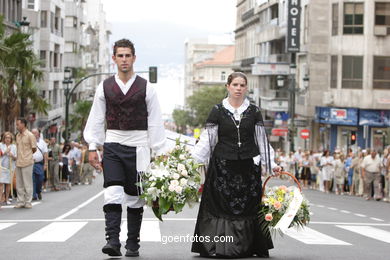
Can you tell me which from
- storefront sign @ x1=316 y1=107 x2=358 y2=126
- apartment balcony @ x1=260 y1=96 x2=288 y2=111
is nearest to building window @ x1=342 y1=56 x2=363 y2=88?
storefront sign @ x1=316 y1=107 x2=358 y2=126

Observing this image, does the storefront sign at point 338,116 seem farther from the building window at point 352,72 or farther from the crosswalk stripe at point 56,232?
the crosswalk stripe at point 56,232

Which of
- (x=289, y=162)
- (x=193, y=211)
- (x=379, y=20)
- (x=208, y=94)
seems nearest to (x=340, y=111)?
(x=379, y=20)

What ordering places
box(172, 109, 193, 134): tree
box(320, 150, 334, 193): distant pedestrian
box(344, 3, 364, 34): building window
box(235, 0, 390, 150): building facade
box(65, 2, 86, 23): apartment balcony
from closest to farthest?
box(320, 150, 334, 193): distant pedestrian → box(235, 0, 390, 150): building facade → box(344, 3, 364, 34): building window → box(65, 2, 86, 23): apartment balcony → box(172, 109, 193, 134): tree

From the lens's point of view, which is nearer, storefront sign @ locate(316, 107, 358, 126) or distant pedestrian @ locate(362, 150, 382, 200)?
distant pedestrian @ locate(362, 150, 382, 200)

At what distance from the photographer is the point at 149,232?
1309cm

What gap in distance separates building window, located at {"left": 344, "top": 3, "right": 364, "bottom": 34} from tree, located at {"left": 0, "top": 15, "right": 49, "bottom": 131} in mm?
25190

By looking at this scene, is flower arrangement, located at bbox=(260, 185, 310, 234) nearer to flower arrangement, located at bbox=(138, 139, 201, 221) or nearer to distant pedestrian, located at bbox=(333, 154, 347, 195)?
flower arrangement, located at bbox=(138, 139, 201, 221)

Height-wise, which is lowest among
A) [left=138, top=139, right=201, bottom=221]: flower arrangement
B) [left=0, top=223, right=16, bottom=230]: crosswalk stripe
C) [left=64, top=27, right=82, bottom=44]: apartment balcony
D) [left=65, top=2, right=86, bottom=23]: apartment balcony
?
A: [left=0, top=223, right=16, bottom=230]: crosswalk stripe

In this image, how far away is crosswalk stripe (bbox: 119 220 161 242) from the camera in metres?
11.9

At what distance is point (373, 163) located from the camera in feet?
101

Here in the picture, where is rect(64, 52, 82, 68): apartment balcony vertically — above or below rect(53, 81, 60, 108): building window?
above

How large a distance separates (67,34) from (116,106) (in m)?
87.9

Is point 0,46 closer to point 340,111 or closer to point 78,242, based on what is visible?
point 78,242

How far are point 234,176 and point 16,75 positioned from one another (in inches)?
1172
